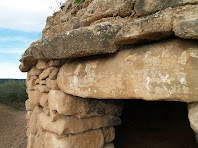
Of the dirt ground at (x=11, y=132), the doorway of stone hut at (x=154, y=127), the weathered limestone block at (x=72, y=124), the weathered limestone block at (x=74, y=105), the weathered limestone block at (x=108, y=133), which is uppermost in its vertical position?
the weathered limestone block at (x=74, y=105)

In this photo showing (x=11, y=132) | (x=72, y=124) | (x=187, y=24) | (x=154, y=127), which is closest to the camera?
(x=187, y=24)

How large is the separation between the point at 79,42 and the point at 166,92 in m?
0.75

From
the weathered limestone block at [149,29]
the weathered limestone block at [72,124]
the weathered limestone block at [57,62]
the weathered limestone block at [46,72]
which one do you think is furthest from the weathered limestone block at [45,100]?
the weathered limestone block at [149,29]

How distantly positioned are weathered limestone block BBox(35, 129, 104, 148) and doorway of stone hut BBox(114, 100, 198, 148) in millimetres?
854

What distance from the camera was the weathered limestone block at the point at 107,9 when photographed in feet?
5.17

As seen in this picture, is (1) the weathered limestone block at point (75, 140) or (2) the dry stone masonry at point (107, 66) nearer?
(2) the dry stone masonry at point (107, 66)

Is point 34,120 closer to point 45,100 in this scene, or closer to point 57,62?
point 45,100

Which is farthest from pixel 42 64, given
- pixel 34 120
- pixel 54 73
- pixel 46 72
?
pixel 34 120

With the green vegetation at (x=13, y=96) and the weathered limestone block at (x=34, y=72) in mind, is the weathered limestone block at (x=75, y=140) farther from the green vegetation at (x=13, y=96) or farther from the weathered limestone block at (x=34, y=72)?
the green vegetation at (x=13, y=96)

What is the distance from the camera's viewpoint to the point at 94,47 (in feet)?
4.64

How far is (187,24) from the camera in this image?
3.33ft

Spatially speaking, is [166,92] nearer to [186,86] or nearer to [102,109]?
[186,86]

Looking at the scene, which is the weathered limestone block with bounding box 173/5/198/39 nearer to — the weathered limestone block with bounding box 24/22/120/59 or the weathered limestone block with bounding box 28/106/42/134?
the weathered limestone block with bounding box 24/22/120/59

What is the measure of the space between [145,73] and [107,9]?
2.51 ft
